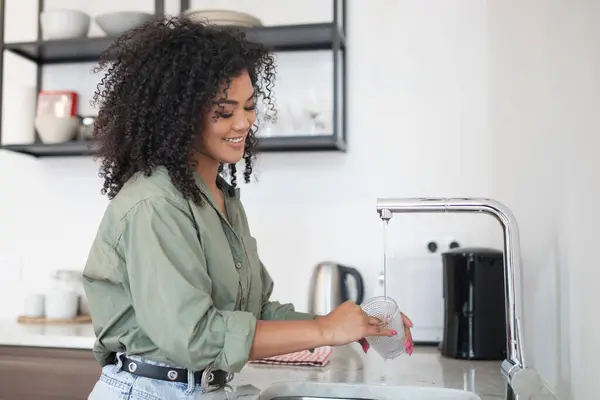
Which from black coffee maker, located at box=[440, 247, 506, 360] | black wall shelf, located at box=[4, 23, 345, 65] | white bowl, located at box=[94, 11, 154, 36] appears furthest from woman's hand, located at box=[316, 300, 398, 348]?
white bowl, located at box=[94, 11, 154, 36]

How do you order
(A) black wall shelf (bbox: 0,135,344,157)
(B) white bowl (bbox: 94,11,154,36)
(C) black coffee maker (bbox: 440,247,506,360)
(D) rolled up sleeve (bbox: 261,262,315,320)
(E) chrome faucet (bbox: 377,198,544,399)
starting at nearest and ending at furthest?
(E) chrome faucet (bbox: 377,198,544,399) → (D) rolled up sleeve (bbox: 261,262,315,320) → (C) black coffee maker (bbox: 440,247,506,360) → (A) black wall shelf (bbox: 0,135,344,157) → (B) white bowl (bbox: 94,11,154,36)

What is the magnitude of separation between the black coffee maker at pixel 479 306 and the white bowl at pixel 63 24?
1.29 meters

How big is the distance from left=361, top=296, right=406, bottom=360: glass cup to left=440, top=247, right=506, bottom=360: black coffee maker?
0.55 metres

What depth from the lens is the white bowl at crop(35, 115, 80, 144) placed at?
2102mm

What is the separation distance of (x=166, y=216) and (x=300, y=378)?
53 centimetres

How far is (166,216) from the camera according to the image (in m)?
0.96

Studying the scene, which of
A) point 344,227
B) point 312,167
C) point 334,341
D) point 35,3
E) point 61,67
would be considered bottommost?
point 334,341

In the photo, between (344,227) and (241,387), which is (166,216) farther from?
(344,227)

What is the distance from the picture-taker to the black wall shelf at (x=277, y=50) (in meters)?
1.92

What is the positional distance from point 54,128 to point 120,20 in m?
0.39

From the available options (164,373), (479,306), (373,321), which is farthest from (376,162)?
(164,373)

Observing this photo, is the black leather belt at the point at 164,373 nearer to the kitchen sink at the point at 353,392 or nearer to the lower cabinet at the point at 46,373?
the kitchen sink at the point at 353,392

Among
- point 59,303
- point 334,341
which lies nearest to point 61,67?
point 59,303

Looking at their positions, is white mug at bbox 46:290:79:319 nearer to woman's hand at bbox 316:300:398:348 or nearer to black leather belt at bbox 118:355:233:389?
black leather belt at bbox 118:355:233:389
